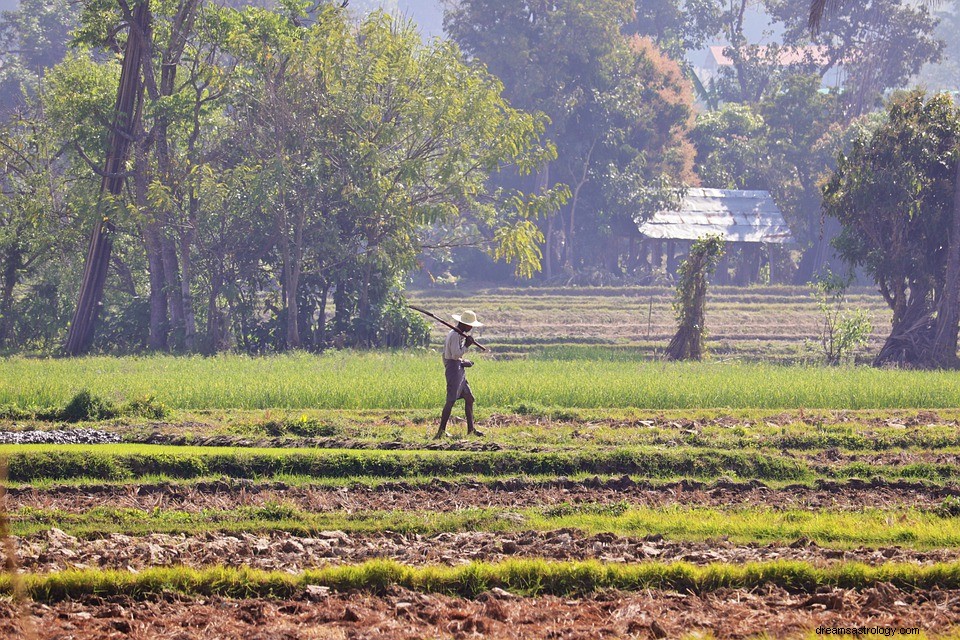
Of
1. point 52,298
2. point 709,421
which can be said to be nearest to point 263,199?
point 52,298

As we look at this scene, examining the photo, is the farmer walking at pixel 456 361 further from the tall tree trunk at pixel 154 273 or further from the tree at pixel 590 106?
the tree at pixel 590 106

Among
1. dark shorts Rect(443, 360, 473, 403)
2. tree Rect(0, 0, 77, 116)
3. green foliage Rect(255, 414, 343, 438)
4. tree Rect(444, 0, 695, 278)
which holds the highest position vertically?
tree Rect(0, 0, 77, 116)

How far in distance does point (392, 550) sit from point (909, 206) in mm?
19257

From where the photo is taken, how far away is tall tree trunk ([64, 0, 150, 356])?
85.7 ft

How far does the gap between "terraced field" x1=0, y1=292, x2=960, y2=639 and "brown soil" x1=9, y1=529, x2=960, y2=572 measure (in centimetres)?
3

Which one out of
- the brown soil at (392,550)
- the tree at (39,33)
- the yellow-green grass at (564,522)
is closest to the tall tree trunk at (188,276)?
the yellow-green grass at (564,522)

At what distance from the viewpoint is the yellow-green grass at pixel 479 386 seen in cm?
1725

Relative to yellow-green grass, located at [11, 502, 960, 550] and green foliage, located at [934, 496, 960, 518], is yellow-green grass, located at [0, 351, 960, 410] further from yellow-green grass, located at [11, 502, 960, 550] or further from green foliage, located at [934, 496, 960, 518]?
green foliage, located at [934, 496, 960, 518]

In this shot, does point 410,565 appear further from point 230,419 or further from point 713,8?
point 713,8

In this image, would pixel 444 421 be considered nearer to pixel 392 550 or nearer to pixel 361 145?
pixel 392 550

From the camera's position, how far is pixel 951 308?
980 inches

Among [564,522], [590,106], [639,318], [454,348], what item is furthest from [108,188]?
[590,106]

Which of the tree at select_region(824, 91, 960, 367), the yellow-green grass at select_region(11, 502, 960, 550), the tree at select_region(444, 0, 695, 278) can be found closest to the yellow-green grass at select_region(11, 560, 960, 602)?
the yellow-green grass at select_region(11, 502, 960, 550)

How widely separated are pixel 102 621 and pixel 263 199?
18943 mm
